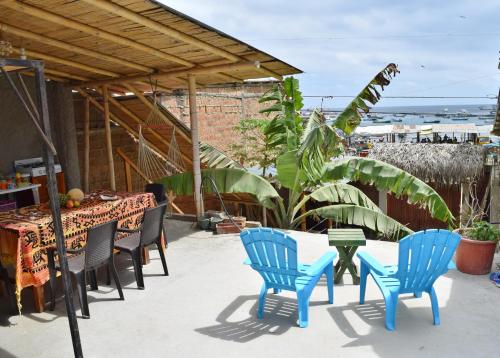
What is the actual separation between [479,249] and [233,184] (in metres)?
3.75

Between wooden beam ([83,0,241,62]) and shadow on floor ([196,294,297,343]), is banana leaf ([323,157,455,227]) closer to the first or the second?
wooden beam ([83,0,241,62])

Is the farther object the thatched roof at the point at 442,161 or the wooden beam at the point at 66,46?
the thatched roof at the point at 442,161

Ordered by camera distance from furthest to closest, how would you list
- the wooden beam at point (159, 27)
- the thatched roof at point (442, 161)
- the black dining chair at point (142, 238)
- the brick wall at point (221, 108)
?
the brick wall at point (221, 108), the thatched roof at point (442, 161), the black dining chair at point (142, 238), the wooden beam at point (159, 27)

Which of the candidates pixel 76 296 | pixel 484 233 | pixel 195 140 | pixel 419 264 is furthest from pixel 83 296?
pixel 484 233

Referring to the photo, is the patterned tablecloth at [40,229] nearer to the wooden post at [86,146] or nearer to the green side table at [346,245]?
the green side table at [346,245]

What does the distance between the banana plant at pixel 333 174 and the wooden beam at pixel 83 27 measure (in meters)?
1.98

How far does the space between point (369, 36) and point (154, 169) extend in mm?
13807

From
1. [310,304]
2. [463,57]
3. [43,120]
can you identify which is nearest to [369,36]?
[463,57]

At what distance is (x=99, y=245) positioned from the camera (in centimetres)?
402

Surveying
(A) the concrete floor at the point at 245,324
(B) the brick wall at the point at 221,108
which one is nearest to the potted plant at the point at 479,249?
(A) the concrete floor at the point at 245,324

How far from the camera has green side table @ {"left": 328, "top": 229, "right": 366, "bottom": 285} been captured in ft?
13.8

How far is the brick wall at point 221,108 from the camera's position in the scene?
11898 mm

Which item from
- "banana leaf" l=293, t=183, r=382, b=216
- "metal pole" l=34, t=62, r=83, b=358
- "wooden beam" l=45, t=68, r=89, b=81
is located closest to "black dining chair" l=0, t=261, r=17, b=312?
"metal pole" l=34, t=62, r=83, b=358

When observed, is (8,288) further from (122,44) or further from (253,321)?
A: (122,44)
